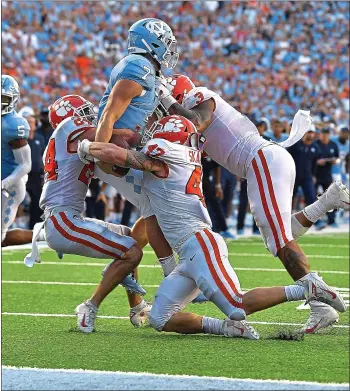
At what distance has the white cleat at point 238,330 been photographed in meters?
6.25

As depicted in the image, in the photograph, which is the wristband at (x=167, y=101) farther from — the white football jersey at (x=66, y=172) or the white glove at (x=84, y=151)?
the white glove at (x=84, y=151)

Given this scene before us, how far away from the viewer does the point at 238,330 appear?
6.27 meters

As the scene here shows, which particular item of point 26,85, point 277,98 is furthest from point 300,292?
point 277,98

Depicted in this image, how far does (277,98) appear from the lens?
2544 cm

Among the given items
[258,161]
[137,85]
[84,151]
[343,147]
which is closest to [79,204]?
[84,151]

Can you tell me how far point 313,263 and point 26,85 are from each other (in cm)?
1213

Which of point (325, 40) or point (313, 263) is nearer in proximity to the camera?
point (313, 263)

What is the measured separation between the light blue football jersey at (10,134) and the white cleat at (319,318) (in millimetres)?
3775

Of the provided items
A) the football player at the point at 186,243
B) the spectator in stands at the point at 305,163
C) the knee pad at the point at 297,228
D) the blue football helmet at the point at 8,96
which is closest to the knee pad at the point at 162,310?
the football player at the point at 186,243

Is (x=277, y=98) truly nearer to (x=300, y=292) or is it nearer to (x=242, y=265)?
(x=242, y=265)

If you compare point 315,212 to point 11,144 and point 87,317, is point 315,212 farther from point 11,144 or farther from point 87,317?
point 11,144

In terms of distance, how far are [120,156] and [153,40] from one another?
95cm

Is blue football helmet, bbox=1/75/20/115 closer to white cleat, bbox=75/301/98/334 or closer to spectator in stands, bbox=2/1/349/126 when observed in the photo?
white cleat, bbox=75/301/98/334

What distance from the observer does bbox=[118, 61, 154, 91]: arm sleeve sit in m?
6.52
